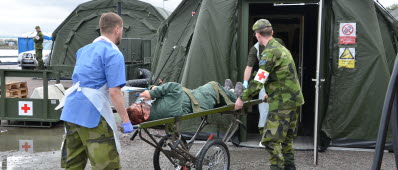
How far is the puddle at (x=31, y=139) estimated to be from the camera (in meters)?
6.69

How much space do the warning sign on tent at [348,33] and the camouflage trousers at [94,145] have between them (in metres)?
4.43

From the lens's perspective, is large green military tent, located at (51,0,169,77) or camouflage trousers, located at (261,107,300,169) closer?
camouflage trousers, located at (261,107,300,169)

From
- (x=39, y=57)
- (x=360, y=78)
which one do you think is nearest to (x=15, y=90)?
(x=360, y=78)

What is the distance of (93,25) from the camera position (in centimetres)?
1681

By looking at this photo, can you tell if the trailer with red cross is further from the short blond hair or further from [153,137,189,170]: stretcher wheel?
the short blond hair

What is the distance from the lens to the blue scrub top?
3.40 m

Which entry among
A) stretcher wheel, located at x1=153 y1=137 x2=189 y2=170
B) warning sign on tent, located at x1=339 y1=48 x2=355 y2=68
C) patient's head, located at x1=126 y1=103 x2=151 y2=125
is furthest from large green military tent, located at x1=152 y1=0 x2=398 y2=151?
patient's head, located at x1=126 y1=103 x2=151 y2=125

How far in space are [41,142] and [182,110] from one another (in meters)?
3.77

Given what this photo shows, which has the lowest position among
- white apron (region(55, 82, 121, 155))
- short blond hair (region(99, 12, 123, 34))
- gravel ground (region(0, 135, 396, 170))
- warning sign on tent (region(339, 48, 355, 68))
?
gravel ground (region(0, 135, 396, 170))

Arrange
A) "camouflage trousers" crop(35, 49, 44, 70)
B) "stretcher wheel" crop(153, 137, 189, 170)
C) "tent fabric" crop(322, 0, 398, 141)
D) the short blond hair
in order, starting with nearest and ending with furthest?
the short blond hair, "stretcher wheel" crop(153, 137, 189, 170), "tent fabric" crop(322, 0, 398, 141), "camouflage trousers" crop(35, 49, 44, 70)

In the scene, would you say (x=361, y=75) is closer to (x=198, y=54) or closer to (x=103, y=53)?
(x=198, y=54)

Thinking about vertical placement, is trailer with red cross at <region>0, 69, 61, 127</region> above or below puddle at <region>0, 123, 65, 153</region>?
above

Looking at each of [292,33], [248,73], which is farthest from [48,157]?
[292,33]

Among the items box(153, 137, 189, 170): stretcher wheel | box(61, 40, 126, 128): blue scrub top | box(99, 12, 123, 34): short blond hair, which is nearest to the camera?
box(61, 40, 126, 128): blue scrub top
